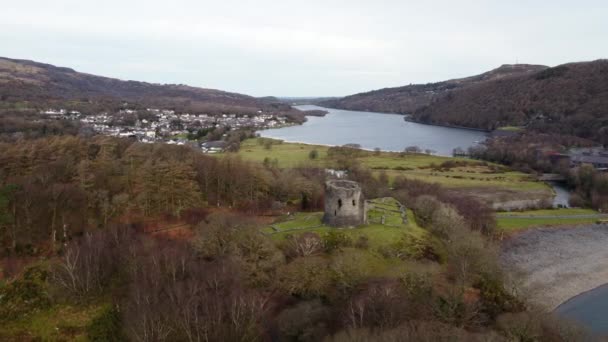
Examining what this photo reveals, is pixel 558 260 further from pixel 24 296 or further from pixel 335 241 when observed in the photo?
pixel 24 296

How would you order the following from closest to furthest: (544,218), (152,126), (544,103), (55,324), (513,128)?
(55,324), (544,218), (152,126), (513,128), (544,103)

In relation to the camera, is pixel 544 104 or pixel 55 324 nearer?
pixel 55 324

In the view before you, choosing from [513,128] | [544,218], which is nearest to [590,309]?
[544,218]

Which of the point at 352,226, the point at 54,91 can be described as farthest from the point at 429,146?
the point at 54,91

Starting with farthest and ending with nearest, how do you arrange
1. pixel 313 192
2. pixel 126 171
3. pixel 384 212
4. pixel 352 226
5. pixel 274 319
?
pixel 313 192 → pixel 126 171 → pixel 384 212 → pixel 352 226 → pixel 274 319

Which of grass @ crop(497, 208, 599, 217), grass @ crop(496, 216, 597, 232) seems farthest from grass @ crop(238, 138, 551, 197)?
grass @ crop(496, 216, 597, 232)

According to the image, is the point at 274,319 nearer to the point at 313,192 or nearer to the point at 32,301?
the point at 32,301

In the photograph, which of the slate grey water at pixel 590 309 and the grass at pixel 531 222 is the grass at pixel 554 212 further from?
the slate grey water at pixel 590 309

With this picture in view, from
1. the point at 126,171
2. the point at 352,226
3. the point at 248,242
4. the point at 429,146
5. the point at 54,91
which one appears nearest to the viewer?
the point at 248,242
